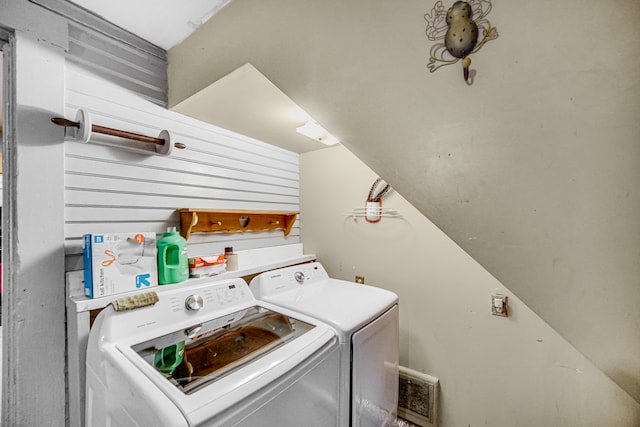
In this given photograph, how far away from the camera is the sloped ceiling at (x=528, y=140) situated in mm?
696

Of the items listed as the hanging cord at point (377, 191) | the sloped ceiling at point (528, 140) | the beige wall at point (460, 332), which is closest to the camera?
the sloped ceiling at point (528, 140)

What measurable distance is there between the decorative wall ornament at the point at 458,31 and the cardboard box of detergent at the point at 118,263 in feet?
5.15

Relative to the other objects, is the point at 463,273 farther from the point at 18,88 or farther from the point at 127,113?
the point at 18,88

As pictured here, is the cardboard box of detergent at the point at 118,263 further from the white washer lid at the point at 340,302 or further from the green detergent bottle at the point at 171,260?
the white washer lid at the point at 340,302

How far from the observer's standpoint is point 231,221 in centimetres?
211

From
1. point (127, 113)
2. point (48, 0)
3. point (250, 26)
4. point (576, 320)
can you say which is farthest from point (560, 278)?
point (48, 0)

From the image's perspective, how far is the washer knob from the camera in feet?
4.60

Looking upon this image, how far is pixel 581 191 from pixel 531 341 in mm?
1308

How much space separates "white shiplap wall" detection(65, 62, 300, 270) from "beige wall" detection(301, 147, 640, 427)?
2.52 ft

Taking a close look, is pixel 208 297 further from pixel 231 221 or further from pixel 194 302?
pixel 231 221

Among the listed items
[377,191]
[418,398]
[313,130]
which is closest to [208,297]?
[313,130]

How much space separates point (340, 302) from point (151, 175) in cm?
143

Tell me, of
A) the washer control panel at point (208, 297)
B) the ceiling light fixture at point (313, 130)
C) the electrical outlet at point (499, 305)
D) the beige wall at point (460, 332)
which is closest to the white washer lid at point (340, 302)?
the washer control panel at point (208, 297)

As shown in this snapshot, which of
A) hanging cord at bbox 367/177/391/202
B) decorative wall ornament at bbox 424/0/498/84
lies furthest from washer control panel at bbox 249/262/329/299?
decorative wall ornament at bbox 424/0/498/84
